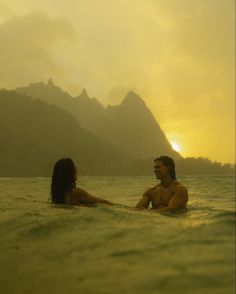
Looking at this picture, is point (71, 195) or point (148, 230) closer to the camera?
point (148, 230)

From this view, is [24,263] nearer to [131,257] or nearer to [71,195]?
[131,257]

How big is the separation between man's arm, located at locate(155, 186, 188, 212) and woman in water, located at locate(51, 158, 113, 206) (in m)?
1.58

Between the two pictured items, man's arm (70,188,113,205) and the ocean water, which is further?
man's arm (70,188,113,205)

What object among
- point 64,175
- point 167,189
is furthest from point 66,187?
point 167,189

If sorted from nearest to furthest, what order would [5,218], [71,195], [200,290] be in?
[200,290] < [5,218] < [71,195]

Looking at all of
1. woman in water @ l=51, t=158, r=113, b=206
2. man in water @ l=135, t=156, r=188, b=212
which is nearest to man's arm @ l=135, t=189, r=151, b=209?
man in water @ l=135, t=156, r=188, b=212

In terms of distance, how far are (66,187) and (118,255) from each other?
472 centimetres

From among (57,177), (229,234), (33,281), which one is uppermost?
(57,177)

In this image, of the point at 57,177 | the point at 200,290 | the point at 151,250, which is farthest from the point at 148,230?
the point at 57,177

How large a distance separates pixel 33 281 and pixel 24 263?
0.77 m

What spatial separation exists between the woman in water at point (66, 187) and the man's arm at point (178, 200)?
158 cm

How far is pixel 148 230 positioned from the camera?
6.57 metres

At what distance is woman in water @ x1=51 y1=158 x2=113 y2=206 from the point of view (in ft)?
31.4

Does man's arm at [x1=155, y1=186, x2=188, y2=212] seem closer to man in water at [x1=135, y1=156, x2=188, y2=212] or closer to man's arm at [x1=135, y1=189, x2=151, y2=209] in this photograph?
man in water at [x1=135, y1=156, x2=188, y2=212]
